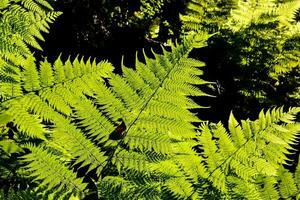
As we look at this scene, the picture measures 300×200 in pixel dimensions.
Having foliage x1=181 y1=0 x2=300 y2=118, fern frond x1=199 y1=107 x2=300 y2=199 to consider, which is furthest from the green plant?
foliage x1=181 y1=0 x2=300 y2=118

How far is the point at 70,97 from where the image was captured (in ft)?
4.58

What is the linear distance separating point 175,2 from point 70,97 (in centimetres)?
412

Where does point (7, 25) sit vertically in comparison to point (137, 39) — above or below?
above

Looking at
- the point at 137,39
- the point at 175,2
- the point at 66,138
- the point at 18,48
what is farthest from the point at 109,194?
the point at 175,2

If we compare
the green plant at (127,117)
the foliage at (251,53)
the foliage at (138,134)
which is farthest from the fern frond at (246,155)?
the foliage at (251,53)

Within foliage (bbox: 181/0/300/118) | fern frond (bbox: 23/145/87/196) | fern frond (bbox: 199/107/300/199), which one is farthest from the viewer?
foliage (bbox: 181/0/300/118)

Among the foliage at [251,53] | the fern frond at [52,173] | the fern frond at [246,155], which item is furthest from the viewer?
the foliage at [251,53]

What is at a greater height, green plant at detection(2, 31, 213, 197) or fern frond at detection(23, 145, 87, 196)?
green plant at detection(2, 31, 213, 197)

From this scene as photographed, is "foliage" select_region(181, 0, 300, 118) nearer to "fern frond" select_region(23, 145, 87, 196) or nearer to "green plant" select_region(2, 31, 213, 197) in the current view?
"green plant" select_region(2, 31, 213, 197)

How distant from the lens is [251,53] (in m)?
4.55

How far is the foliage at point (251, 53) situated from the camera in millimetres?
4469

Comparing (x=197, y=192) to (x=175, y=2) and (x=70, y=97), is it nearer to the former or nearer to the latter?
(x=70, y=97)

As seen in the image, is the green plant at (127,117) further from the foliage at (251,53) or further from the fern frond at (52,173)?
the foliage at (251,53)

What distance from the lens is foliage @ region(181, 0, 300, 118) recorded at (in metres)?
4.47
